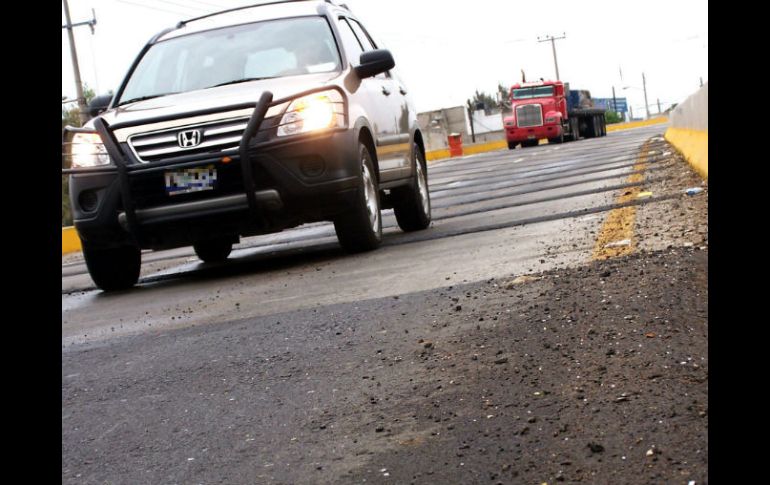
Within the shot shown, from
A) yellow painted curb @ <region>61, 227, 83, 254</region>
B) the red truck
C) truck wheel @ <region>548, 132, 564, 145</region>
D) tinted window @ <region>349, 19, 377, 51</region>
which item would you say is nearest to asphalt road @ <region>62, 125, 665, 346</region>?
tinted window @ <region>349, 19, 377, 51</region>

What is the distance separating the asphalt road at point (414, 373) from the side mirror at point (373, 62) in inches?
64.7

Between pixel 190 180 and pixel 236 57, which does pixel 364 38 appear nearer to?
pixel 236 57

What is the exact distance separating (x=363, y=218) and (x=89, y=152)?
6.88 ft

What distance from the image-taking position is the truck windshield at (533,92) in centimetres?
4850

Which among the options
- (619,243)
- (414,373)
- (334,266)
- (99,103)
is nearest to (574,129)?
(99,103)

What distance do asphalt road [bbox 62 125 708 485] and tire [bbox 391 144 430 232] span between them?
2342 millimetres

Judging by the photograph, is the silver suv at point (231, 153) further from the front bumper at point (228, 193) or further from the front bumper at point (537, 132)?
the front bumper at point (537, 132)

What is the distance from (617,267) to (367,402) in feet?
7.88

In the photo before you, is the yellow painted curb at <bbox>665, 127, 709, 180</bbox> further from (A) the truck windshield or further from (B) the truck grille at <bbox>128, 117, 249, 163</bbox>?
(A) the truck windshield

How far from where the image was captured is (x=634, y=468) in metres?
2.53

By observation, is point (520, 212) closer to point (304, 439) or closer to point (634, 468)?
point (304, 439)

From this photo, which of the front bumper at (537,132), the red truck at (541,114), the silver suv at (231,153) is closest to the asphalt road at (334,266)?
the silver suv at (231,153)

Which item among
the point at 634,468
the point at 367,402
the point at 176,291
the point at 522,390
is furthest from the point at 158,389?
the point at 176,291

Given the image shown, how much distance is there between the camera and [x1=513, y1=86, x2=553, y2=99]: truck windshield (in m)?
48.5
